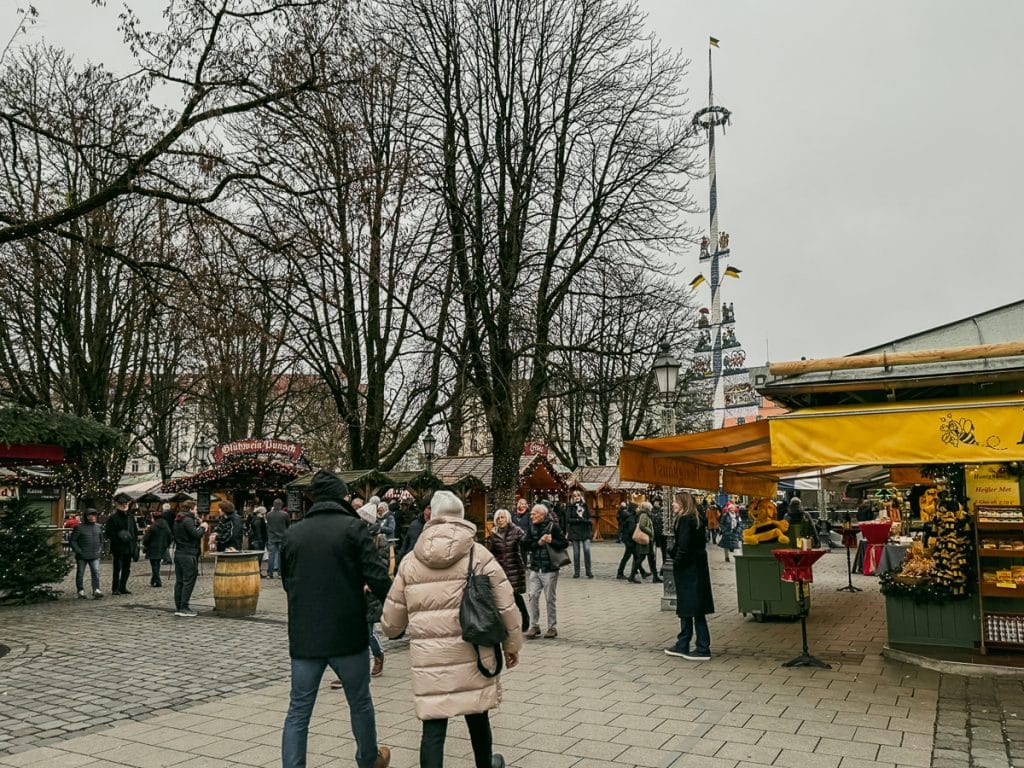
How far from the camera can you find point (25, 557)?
15023 mm

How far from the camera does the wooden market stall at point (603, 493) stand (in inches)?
1364

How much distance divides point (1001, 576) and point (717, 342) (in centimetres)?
2978

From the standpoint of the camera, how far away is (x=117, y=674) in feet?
27.4

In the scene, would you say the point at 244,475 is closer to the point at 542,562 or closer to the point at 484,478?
the point at 484,478

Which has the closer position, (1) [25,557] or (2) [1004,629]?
(2) [1004,629]

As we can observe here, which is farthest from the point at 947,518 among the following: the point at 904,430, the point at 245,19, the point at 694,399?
the point at 694,399

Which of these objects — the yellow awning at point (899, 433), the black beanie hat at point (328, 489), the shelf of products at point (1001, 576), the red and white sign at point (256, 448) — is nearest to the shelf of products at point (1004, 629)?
the shelf of products at point (1001, 576)

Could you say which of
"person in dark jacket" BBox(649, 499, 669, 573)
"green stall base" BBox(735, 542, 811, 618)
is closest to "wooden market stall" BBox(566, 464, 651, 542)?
"person in dark jacket" BBox(649, 499, 669, 573)

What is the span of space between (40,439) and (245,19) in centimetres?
711

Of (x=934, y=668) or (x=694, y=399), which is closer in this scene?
(x=934, y=668)

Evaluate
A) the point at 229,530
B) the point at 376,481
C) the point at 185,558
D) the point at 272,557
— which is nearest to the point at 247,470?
the point at 272,557

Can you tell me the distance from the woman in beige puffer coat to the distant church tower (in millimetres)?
18914

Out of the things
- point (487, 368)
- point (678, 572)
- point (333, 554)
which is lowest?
point (678, 572)

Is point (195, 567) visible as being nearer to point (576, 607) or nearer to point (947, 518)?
point (576, 607)
